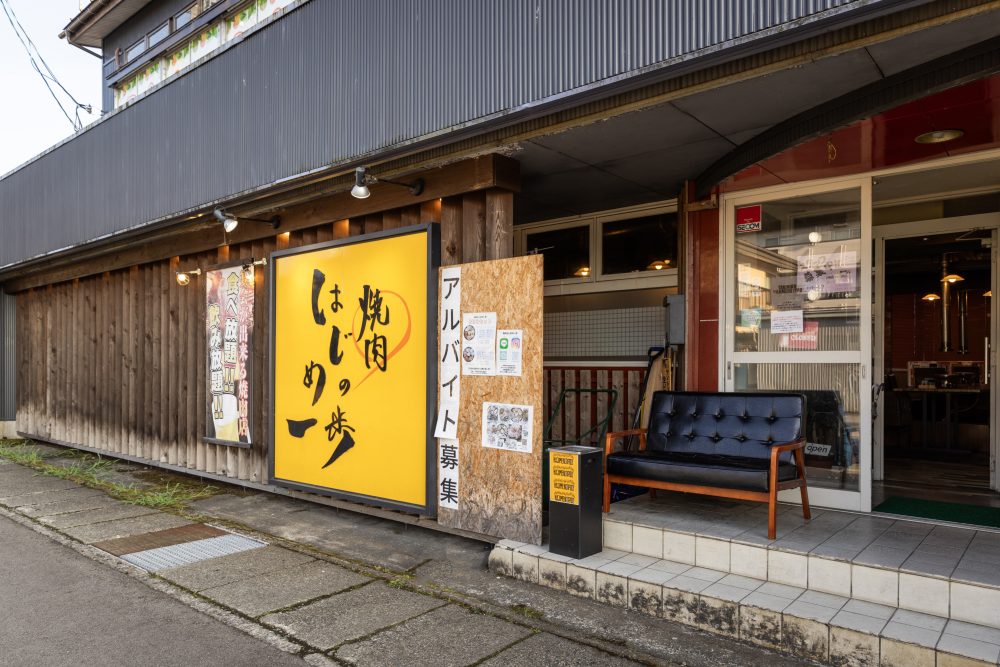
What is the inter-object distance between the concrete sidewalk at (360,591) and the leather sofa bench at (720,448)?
93 cm

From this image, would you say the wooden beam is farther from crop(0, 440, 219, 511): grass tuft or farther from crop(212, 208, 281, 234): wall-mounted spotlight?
crop(0, 440, 219, 511): grass tuft

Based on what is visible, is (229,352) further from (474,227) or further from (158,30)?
(158,30)

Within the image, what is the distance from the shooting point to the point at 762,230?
5461 millimetres

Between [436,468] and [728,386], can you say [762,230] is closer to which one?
[728,386]

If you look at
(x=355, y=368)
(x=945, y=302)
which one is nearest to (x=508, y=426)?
(x=355, y=368)

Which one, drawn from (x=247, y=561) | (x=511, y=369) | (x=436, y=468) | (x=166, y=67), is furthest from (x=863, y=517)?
(x=166, y=67)

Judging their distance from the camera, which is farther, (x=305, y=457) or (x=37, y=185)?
(x=37, y=185)

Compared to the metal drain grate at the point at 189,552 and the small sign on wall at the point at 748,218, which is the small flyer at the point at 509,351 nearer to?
the small sign on wall at the point at 748,218

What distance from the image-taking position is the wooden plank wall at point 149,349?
586cm

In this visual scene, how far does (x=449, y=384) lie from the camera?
17.0ft

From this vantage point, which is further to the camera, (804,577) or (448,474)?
(448,474)

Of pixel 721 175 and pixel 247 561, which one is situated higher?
pixel 721 175

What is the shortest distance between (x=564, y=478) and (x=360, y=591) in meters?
1.47

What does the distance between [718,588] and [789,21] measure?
115 inches
